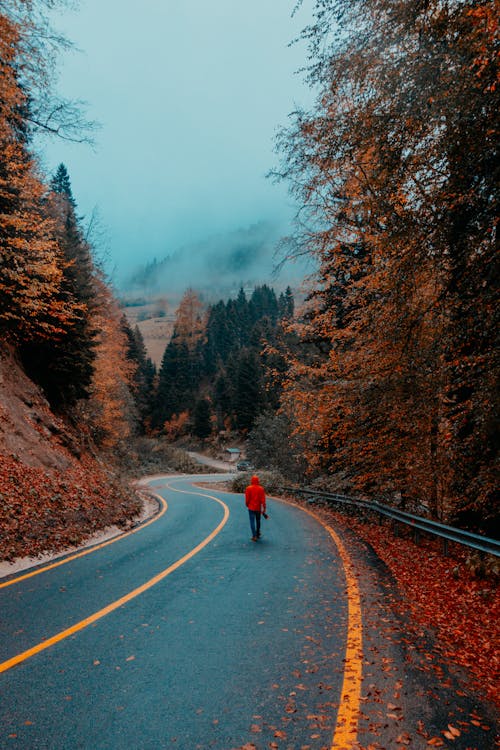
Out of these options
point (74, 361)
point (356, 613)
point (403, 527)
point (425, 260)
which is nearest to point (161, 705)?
point (356, 613)

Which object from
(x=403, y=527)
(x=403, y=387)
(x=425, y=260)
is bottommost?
(x=403, y=527)

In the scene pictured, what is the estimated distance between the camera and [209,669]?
4.06m

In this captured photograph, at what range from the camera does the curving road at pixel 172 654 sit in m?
3.13

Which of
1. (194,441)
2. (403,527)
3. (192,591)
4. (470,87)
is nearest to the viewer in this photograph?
(470,87)

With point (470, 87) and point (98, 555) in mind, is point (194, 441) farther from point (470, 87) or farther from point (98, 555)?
point (470, 87)

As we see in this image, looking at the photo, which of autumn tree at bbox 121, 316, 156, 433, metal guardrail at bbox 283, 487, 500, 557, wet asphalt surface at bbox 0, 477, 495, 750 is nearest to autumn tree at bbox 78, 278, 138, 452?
metal guardrail at bbox 283, 487, 500, 557

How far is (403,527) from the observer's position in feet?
42.0

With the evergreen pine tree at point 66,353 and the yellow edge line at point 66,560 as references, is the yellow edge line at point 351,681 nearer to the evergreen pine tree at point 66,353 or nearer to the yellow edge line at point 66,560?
the yellow edge line at point 66,560

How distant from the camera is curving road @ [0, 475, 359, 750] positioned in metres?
3.13

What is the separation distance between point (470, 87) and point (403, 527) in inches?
449

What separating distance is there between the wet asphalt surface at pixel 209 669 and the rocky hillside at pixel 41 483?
224 cm

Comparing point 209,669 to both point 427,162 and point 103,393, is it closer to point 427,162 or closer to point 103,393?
point 427,162

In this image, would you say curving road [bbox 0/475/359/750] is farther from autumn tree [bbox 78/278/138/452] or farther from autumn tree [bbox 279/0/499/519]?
autumn tree [bbox 78/278/138/452]

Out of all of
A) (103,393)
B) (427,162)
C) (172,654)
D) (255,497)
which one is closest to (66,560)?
(255,497)
